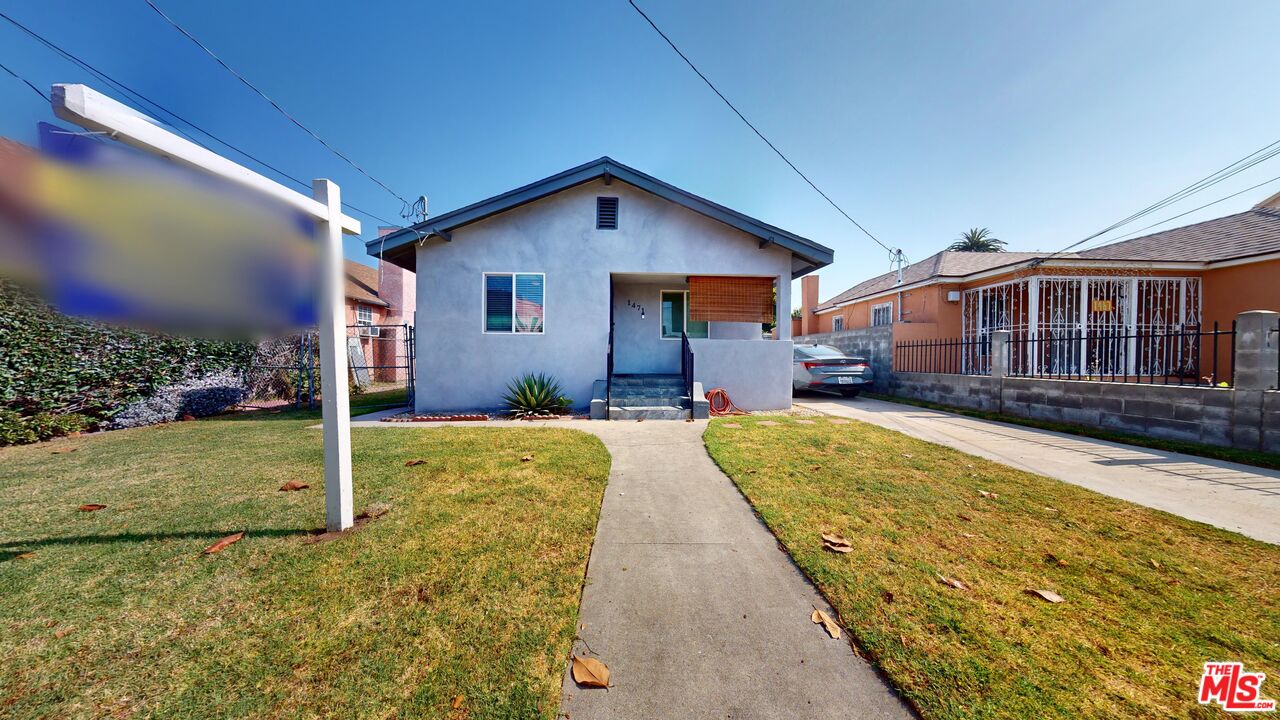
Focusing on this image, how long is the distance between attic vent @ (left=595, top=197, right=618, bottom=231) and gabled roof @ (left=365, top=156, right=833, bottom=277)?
44cm

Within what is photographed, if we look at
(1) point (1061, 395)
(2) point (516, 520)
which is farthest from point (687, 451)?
(1) point (1061, 395)

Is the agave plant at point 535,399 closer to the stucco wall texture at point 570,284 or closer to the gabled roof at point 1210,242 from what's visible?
the stucco wall texture at point 570,284

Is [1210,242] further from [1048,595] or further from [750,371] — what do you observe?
[1048,595]

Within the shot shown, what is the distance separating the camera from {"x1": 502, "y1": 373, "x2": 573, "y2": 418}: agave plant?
7.98 metres

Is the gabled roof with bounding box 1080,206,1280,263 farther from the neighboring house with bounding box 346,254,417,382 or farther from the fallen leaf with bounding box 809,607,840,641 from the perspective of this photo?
the neighboring house with bounding box 346,254,417,382

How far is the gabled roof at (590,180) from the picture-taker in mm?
8180

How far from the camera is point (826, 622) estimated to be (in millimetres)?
1989

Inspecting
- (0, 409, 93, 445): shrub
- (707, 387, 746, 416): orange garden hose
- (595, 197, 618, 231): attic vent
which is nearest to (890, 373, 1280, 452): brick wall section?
(707, 387, 746, 416): orange garden hose

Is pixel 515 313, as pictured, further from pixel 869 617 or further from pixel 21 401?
pixel 869 617

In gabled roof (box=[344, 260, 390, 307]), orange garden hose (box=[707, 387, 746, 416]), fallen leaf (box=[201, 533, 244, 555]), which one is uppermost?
gabled roof (box=[344, 260, 390, 307])

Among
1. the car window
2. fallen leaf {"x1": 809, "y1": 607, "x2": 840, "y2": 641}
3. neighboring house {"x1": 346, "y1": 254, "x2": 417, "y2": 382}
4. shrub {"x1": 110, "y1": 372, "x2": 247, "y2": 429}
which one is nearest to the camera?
fallen leaf {"x1": 809, "y1": 607, "x2": 840, "y2": 641}

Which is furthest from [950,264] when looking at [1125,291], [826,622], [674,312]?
[826,622]

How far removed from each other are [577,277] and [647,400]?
3124mm

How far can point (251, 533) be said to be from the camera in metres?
2.82
